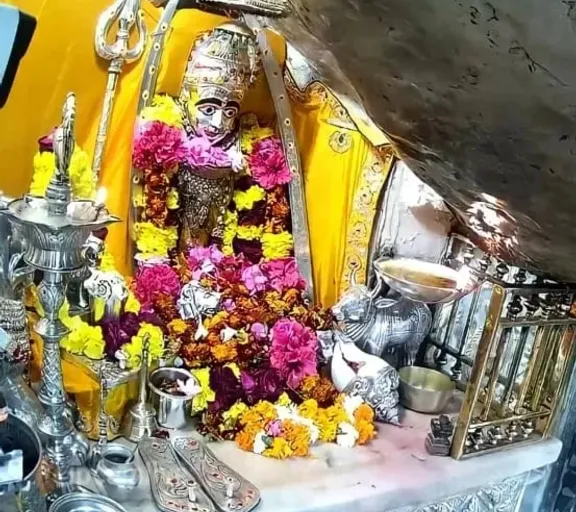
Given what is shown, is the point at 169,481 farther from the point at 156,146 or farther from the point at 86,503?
the point at 156,146

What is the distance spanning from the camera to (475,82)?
7.9 inches

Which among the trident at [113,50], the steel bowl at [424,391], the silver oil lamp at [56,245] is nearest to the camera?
the silver oil lamp at [56,245]

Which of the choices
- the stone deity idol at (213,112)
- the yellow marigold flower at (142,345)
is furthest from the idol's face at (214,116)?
the yellow marigold flower at (142,345)

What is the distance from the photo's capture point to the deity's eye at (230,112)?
122 centimetres

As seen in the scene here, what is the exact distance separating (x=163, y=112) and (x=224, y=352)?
38cm

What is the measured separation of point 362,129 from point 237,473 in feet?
1.93

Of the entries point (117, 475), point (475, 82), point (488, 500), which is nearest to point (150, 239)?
point (117, 475)

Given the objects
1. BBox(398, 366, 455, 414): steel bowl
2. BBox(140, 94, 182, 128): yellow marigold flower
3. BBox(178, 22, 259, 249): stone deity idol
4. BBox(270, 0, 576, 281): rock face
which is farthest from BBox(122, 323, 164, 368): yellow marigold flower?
BBox(270, 0, 576, 281): rock face

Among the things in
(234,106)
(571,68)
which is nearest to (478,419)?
(234,106)

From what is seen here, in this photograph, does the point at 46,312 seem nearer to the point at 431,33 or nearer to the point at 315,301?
the point at 315,301

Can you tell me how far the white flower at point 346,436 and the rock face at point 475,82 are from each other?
3.06 ft

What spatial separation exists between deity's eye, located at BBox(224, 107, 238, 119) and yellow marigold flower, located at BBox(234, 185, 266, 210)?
0.13m

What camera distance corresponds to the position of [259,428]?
110 cm

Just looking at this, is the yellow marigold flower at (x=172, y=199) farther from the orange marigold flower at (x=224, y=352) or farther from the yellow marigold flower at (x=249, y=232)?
the orange marigold flower at (x=224, y=352)
